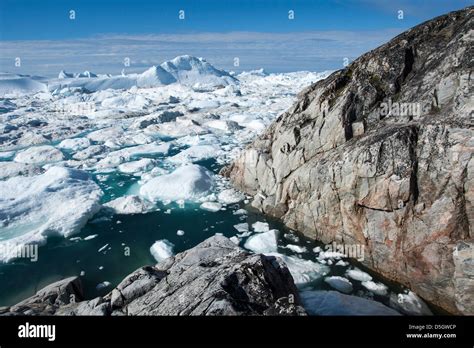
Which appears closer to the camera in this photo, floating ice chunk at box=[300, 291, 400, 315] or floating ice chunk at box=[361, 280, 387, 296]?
floating ice chunk at box=[300, 291, 400, 315]

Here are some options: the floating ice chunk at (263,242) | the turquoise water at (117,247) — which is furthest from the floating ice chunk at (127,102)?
the floating ice chunk at (263,242)

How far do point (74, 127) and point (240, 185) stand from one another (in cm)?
5279

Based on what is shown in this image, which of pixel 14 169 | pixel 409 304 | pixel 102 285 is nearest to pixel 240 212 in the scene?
pixel 102 285

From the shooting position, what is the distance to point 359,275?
64.0ft

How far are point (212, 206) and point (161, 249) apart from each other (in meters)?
7.88

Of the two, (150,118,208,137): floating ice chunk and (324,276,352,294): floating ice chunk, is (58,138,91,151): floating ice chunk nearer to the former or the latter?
(150,118,208,137): floating ice chunk

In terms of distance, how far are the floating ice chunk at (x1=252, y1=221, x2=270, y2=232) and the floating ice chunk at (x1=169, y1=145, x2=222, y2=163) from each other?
20318 mm

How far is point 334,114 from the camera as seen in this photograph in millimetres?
25188

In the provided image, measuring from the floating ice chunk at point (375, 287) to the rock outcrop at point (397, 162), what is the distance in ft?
4.10

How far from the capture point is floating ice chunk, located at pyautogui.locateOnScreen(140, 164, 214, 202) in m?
32.4

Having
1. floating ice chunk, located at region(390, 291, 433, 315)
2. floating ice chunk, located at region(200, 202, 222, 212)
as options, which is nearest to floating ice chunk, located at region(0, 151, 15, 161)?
floating ice chunk, located at region(200, 202, 222, 212)

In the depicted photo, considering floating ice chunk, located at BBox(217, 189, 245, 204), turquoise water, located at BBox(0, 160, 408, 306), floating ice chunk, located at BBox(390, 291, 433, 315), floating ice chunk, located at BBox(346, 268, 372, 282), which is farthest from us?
floating ice chunk, located at BBox(217, 189, 245, 204)

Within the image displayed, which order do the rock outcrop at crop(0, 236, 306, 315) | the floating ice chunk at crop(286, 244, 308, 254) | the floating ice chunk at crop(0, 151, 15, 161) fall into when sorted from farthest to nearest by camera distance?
the floating ice chunk at crop(0, 151, 15, 161) < the floating ice chunk at crop(286, 244, 308, 254) < the rock outcrop at crop(0, 236, 306, 315)
